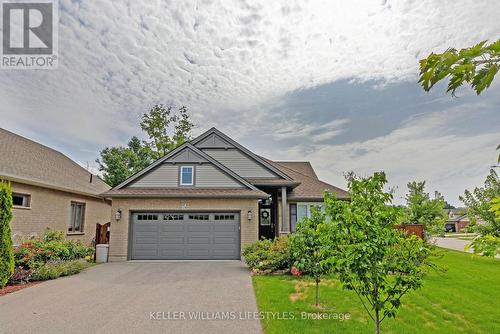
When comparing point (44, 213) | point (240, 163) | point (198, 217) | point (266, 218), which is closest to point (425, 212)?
point (266, 218)

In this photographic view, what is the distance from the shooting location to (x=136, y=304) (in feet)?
24.8

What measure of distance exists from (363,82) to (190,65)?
29.0 feet

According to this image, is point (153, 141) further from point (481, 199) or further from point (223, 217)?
point (481, 199)

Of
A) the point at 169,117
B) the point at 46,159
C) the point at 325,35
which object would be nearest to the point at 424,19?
the point at 325,35

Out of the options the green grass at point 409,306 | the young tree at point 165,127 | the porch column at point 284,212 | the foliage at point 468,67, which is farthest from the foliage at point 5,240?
the young tree at point 165,127

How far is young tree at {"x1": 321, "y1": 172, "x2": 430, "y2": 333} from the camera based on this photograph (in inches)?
166

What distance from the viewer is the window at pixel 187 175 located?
51.2ft

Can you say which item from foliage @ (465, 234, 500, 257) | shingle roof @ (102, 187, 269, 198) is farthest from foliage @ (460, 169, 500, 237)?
foliage @ (465, 234, 500, 257)

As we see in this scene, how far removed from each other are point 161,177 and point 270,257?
284 inches

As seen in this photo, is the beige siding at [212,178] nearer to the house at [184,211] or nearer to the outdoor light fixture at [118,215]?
the house at [184,211]

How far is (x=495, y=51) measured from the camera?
1.53 m

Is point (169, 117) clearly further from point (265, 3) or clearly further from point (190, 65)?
point (265, 3)

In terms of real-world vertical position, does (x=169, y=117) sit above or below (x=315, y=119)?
above

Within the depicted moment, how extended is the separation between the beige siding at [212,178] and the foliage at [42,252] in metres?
6.07
